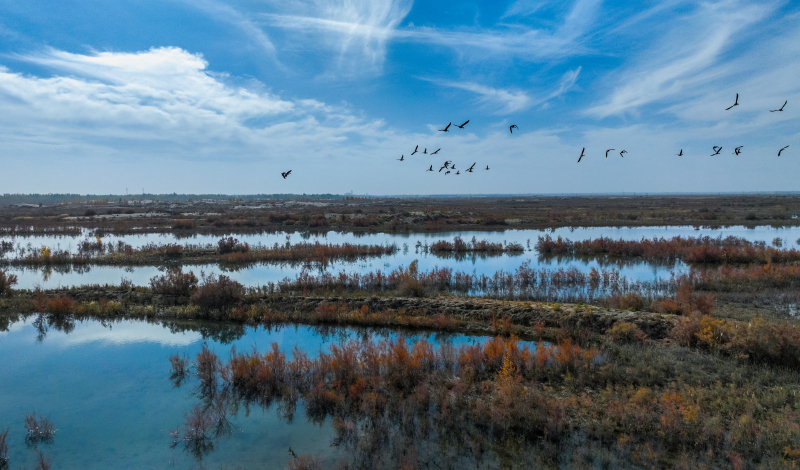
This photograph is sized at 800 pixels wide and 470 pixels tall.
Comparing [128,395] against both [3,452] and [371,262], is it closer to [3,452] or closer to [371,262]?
[3,452]

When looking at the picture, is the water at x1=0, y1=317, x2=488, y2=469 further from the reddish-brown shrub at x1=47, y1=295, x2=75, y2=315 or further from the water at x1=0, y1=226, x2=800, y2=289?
the water at x1=0, y1=226, x2=800, y2=289

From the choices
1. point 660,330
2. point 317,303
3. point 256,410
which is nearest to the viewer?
point 256,410

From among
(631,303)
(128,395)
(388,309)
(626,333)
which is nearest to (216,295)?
(128,395)

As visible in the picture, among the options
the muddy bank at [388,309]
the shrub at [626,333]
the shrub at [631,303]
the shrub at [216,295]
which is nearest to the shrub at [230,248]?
the muddy bank at [388,309]

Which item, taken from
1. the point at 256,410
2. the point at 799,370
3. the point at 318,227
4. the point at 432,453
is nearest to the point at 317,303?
the point at 256,410

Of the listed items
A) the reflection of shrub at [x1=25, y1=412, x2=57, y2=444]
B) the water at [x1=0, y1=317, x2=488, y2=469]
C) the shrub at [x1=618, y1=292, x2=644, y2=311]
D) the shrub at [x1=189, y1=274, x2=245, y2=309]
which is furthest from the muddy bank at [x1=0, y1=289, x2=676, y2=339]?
the reflection of shrub at [x1=25, y1=412, x2=57, y2=444]

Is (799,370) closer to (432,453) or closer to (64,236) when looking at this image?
(432,453)
